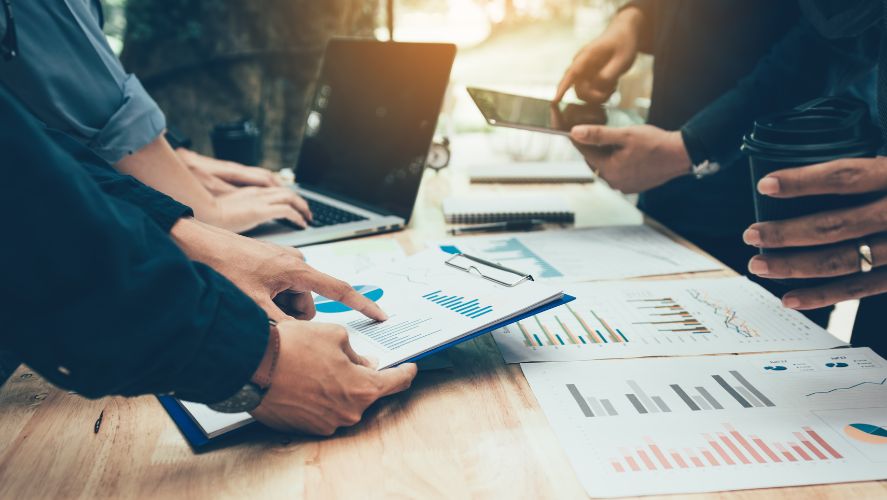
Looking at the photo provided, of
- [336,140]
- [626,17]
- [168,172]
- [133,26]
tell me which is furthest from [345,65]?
[133,26]

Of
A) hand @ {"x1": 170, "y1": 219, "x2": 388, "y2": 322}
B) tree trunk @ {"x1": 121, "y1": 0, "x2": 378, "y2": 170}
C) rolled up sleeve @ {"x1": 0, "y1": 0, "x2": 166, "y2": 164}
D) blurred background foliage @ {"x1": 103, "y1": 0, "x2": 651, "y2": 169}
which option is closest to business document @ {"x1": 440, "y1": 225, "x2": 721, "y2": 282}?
hand @ {"x1": 170, "y1": 219, "x2": 388, "y2": 322}

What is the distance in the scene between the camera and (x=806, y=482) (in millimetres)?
529

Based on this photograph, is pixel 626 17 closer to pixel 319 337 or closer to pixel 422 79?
pixel 422 79

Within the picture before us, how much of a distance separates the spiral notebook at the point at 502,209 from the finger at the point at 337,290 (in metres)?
0.54

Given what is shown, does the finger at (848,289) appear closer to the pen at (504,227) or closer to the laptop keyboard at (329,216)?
the pen at (504,227)

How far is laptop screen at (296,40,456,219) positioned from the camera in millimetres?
1285

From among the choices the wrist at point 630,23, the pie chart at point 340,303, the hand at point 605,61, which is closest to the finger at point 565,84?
the hand at point 605,61

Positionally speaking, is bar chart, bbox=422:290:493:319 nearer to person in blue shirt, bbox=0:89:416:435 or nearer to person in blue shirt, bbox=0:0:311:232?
person in blue shirt, bbox=0:89:416:435

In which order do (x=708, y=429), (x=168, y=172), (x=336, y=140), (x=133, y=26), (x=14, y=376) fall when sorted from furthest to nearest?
(x=133, y=26) → (x=336, y=140) → (x=168, y=172) → (x=14, y=376) → (x=708, y=429)

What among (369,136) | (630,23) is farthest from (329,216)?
(630,23)

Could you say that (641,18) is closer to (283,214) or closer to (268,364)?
(283,214)

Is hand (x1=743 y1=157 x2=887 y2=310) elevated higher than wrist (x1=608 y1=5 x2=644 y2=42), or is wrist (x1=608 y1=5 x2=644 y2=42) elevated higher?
wrist (x1=608 y1=5 x2=644 y2=42)

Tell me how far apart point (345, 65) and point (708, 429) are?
1.16 metres

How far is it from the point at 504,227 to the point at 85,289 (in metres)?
0.89
